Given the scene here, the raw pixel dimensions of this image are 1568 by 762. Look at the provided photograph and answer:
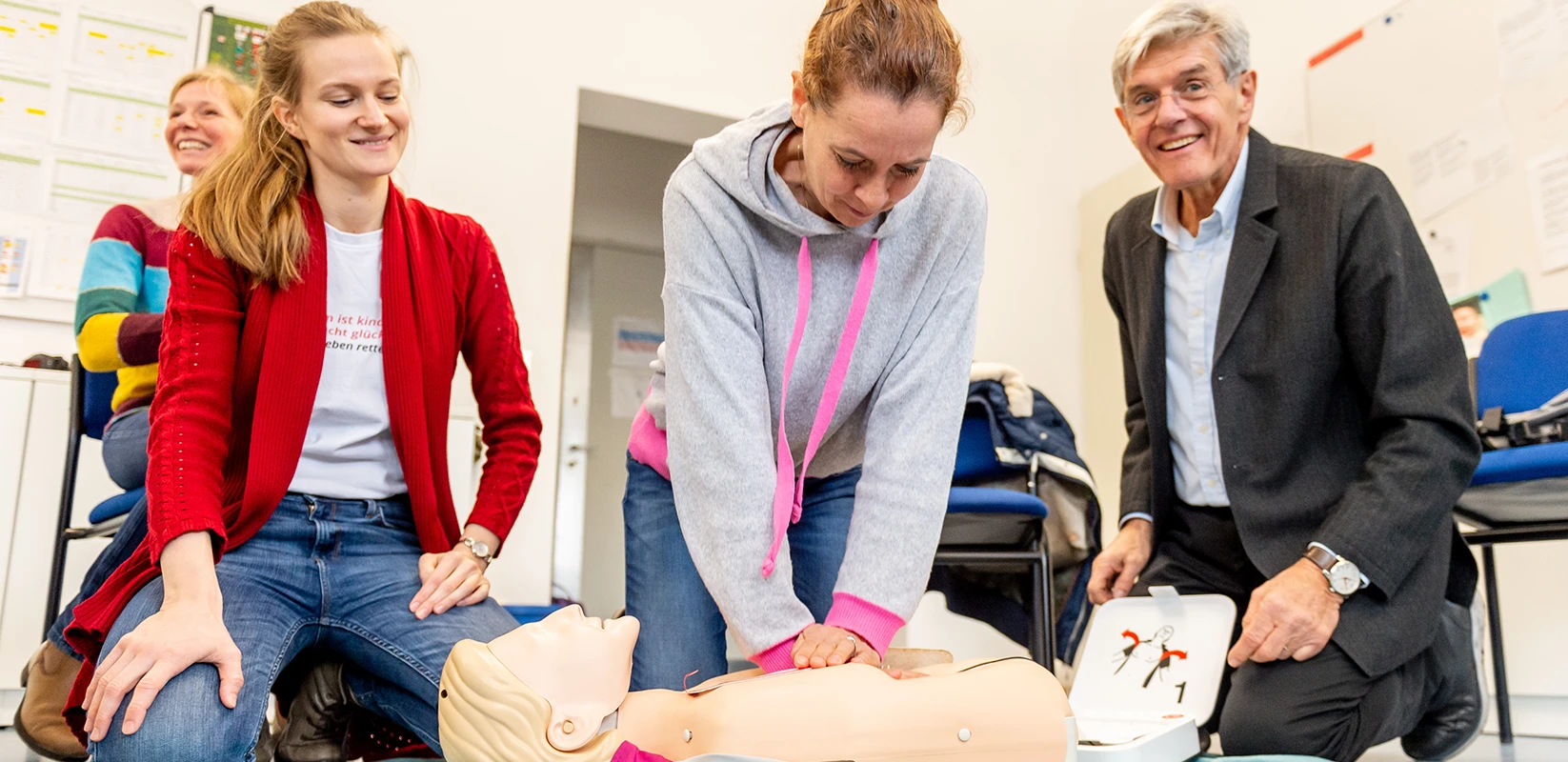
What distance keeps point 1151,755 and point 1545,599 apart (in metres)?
1.61

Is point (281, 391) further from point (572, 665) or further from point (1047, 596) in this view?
point (1047, 596)

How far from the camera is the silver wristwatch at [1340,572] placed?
1304mm

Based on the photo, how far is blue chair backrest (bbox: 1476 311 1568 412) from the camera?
1798 millimetres

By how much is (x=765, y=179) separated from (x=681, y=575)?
1.51ft

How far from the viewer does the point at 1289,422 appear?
1.45 meters

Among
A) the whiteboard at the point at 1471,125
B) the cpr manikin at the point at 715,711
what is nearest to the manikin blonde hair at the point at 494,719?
the cpr manikin at the point at 715,711

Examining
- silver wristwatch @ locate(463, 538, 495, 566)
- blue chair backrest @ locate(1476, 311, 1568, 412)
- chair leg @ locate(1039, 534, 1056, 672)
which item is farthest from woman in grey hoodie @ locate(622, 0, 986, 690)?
blue chair backrest @ locate(1476, 311, 1568, 412)

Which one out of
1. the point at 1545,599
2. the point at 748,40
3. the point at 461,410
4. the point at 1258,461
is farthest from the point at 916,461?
the point at 748,40

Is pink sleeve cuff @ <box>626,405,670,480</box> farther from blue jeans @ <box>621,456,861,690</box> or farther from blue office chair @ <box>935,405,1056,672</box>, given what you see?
blue office chair @ <box>935,405,1056,672</box>

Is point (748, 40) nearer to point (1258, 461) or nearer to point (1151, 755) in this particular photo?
point (1258, 461)

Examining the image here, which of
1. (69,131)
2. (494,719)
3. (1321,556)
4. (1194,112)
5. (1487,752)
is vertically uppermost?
(69,131)

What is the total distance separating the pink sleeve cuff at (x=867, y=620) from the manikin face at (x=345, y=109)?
757 millimetres

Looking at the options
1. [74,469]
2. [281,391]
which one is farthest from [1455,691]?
[74,469]

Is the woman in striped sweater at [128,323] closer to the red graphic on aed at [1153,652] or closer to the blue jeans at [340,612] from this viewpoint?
the blue jeans at [340,612]
